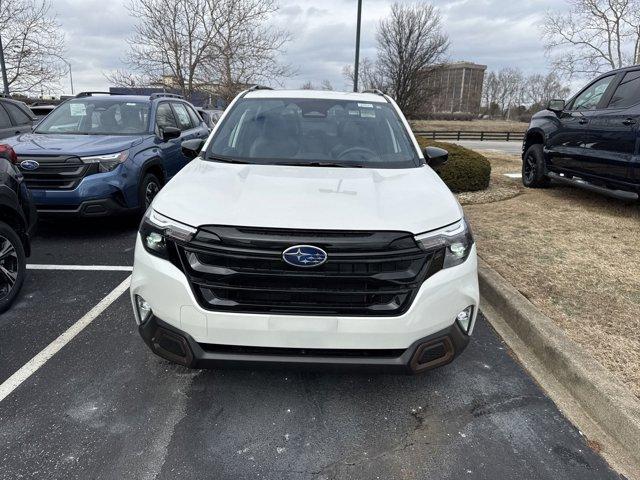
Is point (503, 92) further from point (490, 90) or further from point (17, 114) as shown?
point (17, 114)

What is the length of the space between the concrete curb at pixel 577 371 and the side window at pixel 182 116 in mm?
6051

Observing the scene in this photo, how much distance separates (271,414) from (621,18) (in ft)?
70.9

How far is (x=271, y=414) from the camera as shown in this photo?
2.73 m

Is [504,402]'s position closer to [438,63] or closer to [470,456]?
[470,456]

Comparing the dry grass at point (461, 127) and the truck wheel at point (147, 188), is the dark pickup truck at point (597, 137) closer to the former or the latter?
the truck wheel at point (147, 188)

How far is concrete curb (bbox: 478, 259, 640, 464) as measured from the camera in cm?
256

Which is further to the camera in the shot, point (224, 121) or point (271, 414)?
point (224, 121)

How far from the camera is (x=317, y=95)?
4.45m

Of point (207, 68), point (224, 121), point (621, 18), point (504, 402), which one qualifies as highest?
point (621, 18)

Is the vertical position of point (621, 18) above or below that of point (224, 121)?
above

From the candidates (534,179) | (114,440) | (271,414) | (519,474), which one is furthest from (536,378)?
(534,179)

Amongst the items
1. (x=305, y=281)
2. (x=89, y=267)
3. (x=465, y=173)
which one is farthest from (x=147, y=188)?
(x=465, y=173)

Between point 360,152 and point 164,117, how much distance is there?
191 inches

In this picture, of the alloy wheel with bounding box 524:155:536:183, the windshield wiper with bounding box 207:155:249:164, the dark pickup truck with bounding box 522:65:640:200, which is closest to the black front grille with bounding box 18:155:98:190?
the windshield wiper with bounding box 207:155:249:164
